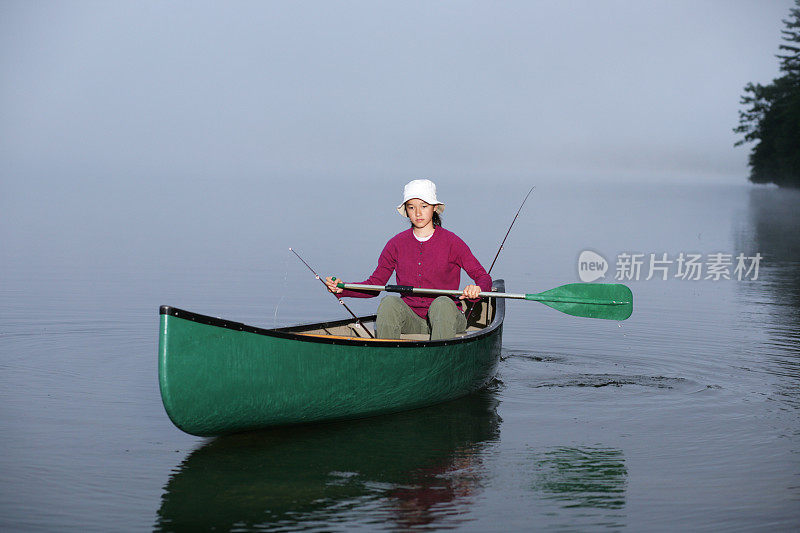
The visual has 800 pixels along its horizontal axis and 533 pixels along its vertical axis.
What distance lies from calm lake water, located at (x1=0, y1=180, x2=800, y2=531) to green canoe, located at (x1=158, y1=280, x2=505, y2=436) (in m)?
0.18

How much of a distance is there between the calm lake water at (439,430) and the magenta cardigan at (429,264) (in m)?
0.91

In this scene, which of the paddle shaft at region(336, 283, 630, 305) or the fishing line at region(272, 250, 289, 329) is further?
the fishing line at region(272, 250, 289, 329)

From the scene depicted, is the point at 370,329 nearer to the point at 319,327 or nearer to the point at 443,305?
the point at 319,327

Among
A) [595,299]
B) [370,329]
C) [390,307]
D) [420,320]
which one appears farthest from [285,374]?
[595,299]

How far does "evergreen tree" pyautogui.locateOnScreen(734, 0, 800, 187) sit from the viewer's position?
57.2m

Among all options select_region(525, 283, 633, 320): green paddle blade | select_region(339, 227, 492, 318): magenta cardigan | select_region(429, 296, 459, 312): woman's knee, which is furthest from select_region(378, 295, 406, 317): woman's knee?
select_region(525, 283, 633, 320): green paddle blade

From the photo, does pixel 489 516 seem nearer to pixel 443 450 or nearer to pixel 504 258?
pixel 443 450

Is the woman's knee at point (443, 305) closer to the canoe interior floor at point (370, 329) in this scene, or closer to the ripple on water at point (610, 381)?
the canoe interior floor at point (370, 329)

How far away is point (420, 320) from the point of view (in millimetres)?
8297

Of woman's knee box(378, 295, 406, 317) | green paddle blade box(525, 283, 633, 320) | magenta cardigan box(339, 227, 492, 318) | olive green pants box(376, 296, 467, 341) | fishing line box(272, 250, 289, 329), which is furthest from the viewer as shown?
fishing line box(272, 250, 289, 329)

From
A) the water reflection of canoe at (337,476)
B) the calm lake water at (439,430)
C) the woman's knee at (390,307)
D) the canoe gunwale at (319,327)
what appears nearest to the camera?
the water reflection of canoe at (337,476)

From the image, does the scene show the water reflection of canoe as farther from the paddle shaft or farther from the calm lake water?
the paddle shaft

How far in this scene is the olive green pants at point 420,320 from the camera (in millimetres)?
7789

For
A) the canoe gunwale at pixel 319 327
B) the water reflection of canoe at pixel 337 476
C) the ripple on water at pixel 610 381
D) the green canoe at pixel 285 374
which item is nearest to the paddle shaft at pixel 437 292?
the canoe gunwale at pixel 319 327
